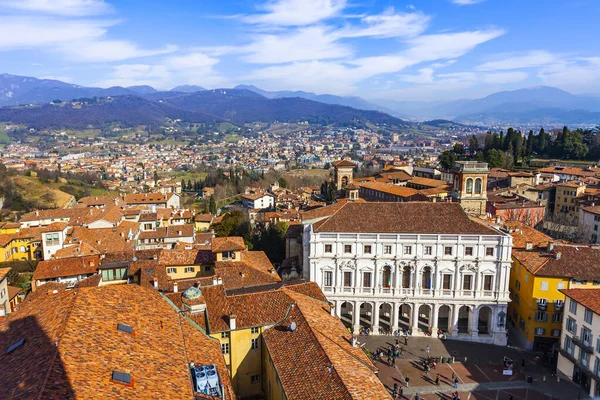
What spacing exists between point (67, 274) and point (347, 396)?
36776 millimetres

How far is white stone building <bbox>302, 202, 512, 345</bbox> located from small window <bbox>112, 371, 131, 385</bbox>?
83.7 feet

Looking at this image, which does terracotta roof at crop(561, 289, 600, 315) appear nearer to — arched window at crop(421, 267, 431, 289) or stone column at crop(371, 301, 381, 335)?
arched window at crop(421, 267, 431, 289)

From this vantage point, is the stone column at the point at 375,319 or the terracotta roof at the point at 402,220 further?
the stone column at the point at 375,319

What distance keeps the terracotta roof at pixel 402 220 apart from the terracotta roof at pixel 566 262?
4410 mm

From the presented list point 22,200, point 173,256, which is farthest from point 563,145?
point 22,200

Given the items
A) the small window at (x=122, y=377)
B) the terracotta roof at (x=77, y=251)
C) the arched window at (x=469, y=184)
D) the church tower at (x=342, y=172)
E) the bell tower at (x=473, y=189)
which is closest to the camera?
the small window at (x=122, y=377)

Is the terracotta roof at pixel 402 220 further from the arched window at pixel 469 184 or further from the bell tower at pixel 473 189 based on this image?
the arched window at pixel 469 184

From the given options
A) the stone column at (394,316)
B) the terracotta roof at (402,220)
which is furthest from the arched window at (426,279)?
the terracotta roof at (402,220)

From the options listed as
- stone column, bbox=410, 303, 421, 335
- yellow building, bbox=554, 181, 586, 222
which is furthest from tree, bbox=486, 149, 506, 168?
stone column, bbox=410, 303, 421, 335

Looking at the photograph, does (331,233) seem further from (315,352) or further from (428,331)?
(315,352)

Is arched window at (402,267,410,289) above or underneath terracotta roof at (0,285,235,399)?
underneath

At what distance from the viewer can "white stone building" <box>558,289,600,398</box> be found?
3088cm

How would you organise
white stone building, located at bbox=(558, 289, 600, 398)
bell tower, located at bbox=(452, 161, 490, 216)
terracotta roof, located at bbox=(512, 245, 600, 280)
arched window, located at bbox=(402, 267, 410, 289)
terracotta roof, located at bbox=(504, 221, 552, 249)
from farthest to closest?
bell tower, located at bbox=(452, 161, 490, 216) < terracotta roof, located at bbox=(504, 221, 552, 249) < arched window, located at bbox=(402, 267, 410, 289) < terracotta roof, located at bbox=(512, 245, 600, 280) < white stone building, located at bbox=(558, 289, 600, 398)

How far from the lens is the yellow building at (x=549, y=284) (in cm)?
3731
